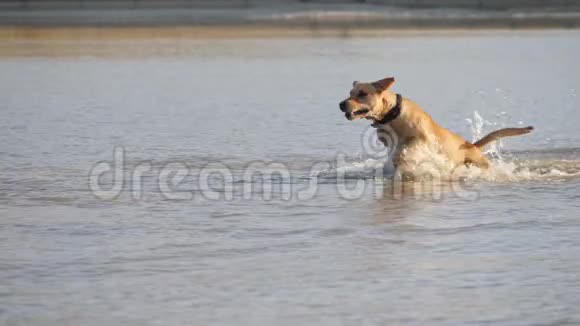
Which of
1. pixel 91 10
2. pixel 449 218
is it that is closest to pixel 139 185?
pixel 449 218

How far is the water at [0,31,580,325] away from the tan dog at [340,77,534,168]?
304 millimetres

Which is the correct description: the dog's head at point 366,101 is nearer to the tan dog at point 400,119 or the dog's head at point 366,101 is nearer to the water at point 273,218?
the tan dog at point 400,119

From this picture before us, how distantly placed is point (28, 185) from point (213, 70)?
45.2 ft

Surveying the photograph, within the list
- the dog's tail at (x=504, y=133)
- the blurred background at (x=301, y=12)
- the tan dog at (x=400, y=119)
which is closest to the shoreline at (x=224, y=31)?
the blurred background at (x=301, y=12)

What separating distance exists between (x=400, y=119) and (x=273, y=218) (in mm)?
2030

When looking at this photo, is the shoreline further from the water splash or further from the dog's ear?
the dog's ear

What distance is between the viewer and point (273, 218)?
9.23m

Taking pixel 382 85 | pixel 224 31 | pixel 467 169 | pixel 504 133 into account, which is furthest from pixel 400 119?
pixel 224 31

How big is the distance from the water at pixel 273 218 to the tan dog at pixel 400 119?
304mm

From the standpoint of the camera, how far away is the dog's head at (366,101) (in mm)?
10664

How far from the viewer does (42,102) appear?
18469mm

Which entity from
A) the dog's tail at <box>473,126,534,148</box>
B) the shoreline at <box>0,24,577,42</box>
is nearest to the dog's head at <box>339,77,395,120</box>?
the dog's tail at <box>473,126,534,148</box>

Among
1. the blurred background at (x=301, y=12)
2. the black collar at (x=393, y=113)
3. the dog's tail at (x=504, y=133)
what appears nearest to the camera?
the black collar at (x=393, y=113)

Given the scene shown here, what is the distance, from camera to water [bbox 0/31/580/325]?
6.91 meters
